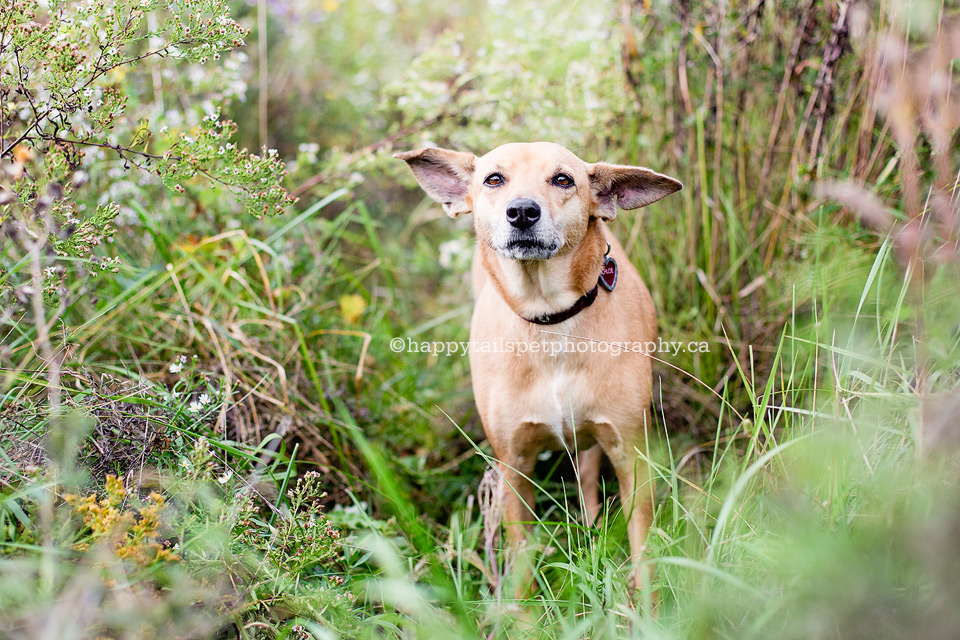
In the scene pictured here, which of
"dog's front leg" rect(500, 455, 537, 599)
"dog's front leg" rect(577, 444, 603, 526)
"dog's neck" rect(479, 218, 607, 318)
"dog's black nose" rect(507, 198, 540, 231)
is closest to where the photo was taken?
"dog's black nose" rect(507, 198, 540, 231)

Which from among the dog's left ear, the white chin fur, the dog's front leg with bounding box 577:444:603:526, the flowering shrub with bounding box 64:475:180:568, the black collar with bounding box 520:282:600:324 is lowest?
the dog's front leg with bounding box 577:444:603:526

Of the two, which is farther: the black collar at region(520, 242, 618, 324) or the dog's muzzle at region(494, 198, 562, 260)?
the black collar at region(520, 242, 618, 324)

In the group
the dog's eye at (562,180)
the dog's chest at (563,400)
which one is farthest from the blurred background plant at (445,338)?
the dog's eye at (562,180)

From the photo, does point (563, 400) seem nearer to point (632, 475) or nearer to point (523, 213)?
point (632, 475)

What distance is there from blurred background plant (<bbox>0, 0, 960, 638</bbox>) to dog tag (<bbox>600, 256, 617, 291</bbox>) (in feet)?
2.13

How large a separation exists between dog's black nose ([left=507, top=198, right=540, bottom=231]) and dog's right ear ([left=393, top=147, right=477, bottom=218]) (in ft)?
1.69

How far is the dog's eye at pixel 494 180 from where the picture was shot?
9.31ft

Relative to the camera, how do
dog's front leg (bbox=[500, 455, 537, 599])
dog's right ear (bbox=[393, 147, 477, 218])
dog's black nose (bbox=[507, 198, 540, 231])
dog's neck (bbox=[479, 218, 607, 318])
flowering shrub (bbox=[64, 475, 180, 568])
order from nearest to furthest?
flowering shrub (bbox=[64, 475, 180, 568])
dog's black nose (bbox=[507, 198, 540, 231])
dog's front leg (bbox=[500, 455, 537, 599])
dog's neck (bbox=[479, 218, 607, 318])
dog's right ear (bbox=[393, 147, 477, 218])

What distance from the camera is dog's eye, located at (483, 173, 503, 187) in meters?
2.84

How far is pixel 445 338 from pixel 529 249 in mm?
1985

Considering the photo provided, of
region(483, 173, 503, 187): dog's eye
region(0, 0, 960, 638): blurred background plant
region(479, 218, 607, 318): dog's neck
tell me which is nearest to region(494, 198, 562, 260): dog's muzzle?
region(479, 218, 607, 318): dog's neck

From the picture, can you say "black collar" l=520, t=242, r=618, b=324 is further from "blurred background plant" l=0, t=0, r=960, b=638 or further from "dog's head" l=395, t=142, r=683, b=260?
"blurred background plant" l=0, t=0, r=960, b=638

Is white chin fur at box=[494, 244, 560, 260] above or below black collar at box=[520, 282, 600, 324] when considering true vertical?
above

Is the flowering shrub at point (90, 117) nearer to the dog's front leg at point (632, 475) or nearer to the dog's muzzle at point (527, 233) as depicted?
the dog's muzzle at point (527, 233)
